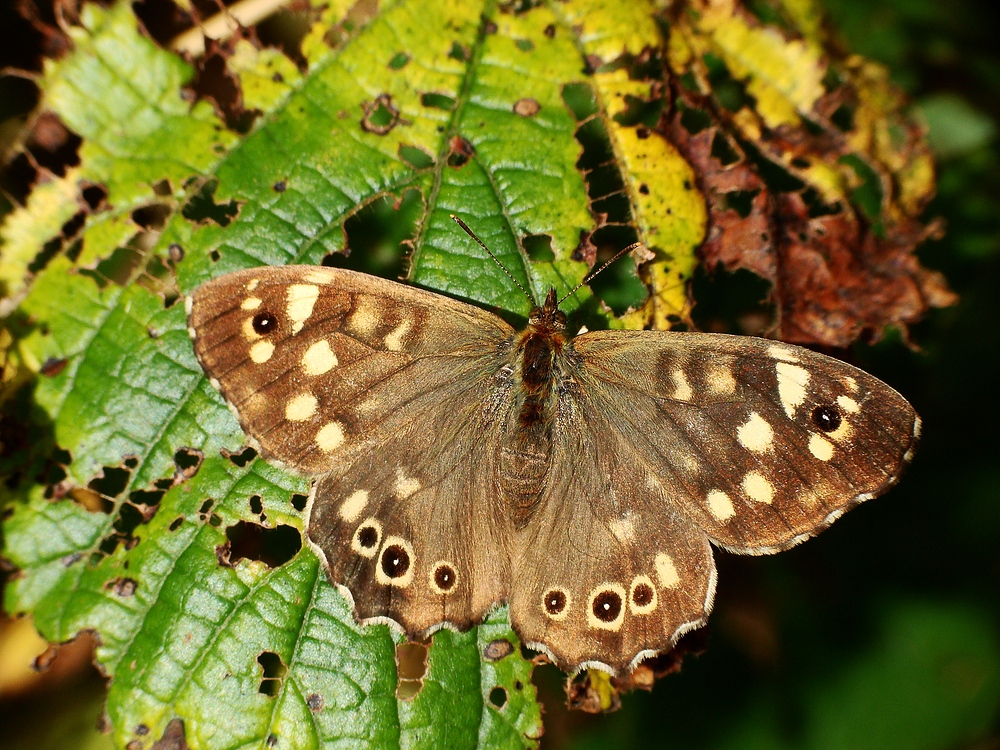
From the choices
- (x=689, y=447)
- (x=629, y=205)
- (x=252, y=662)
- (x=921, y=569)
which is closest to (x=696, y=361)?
(x=689, y=447)

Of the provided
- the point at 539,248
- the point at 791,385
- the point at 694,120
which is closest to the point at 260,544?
the point at 539,248

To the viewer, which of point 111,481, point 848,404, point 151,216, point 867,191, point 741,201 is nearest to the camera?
point 848,404

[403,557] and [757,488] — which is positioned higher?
[757,488]

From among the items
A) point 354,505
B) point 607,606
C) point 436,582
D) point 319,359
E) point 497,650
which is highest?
point 319,359

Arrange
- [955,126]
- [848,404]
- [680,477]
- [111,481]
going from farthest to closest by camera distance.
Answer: [955,126] < [111,481] < [680,477] < [848,404]

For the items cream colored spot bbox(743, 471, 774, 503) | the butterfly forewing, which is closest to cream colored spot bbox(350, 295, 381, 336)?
the butterfly forewing

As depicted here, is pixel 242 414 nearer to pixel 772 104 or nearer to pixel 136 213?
pixel 136 213

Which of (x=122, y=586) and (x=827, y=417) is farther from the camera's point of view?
(x=122, y=586)

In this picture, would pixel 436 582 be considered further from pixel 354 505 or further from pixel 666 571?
pixel 666 571
